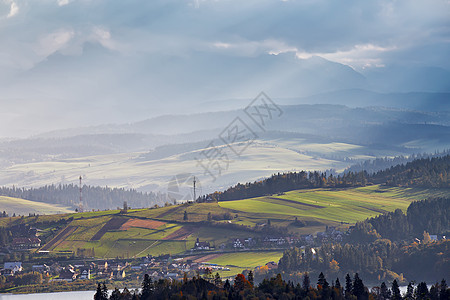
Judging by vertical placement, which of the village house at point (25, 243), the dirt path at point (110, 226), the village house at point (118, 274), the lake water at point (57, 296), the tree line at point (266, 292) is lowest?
the lake water at point (57, 296)

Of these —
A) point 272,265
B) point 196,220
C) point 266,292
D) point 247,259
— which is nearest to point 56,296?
point 272,265

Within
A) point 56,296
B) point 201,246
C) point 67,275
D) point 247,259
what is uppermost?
point 201,246

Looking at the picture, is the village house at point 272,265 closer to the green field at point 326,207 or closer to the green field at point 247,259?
the green field at point 247,259

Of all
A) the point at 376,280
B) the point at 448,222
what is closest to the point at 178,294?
the point at 376,280

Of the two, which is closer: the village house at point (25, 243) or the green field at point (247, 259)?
the green field at point (247, 259)

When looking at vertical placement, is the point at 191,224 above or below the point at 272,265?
above

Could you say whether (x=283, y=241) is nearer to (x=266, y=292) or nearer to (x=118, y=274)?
(x=118, y=274)

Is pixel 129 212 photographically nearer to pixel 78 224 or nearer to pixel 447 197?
pixel 78 224

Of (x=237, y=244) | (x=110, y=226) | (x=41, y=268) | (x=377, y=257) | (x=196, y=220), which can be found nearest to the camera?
(x=377, y=257)

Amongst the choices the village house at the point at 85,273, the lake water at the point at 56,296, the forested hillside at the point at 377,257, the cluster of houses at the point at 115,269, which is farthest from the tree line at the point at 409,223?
the lake water at the point at 56,296

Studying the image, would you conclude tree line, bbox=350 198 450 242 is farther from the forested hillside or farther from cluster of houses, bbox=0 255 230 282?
cluster of houses, bbox=0 255 230 282

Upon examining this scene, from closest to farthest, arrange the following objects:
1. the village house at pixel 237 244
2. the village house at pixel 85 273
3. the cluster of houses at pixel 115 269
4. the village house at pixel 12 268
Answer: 1. the cluster of houses at pixel 115 269
2. the village house at pixel 85 273
3. the village house at pixel 12 268
4. the village house at pixel 237 244
